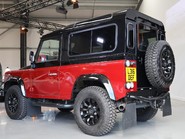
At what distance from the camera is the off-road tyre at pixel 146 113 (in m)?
4.25

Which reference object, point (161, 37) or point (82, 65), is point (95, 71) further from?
point (161, 37)

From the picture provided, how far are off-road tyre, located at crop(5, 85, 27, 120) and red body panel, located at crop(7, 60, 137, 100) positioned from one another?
193 millimetres

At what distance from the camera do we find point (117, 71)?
3137mm

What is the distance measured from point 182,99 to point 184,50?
1.59 m

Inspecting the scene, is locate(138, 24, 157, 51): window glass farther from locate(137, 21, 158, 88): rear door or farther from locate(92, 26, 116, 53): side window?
locate(92, 26, 116, 53): side window

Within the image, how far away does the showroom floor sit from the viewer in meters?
3.40

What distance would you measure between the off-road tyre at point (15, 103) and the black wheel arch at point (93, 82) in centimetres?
141

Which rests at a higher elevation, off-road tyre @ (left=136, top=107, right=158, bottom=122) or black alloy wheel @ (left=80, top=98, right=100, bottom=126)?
black alloy wheel @ (left=80, top=98, right=100, bottom=126)

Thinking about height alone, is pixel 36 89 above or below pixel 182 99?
above

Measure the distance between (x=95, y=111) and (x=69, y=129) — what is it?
0.73 meters

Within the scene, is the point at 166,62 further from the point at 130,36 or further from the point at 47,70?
the point at 47,70

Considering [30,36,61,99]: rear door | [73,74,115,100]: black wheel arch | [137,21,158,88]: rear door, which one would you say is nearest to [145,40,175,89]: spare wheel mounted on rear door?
[137,21,158,88]: rear door

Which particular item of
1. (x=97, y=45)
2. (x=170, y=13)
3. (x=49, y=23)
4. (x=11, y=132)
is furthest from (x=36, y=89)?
(x=49, y=23)

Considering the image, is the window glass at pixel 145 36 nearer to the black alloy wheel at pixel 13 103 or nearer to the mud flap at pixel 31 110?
the mud flap at pixel 31 110
